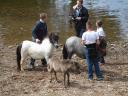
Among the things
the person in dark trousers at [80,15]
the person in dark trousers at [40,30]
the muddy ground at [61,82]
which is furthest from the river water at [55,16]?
the person in dark trousers at [40,30]

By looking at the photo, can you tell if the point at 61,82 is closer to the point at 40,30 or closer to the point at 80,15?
the point at 40,30

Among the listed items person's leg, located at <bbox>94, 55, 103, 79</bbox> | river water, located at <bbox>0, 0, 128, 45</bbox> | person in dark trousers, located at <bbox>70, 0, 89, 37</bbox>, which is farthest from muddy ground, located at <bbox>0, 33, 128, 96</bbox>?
river water, located at <bbox>0, 0, 128, 45</bbox>

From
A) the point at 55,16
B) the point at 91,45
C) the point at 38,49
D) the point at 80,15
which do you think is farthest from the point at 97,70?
the point at 55,16

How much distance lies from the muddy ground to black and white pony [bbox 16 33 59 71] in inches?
17.4

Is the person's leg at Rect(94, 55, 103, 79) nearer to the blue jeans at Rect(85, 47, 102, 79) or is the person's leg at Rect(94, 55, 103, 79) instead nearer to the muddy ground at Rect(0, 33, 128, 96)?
the blue jeans at Rect(85, 47, 102, 79)

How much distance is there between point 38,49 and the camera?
1283cm

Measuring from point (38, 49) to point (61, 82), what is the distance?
152 cm

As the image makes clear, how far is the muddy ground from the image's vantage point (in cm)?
1085

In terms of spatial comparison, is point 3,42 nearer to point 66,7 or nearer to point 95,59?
point 95,59

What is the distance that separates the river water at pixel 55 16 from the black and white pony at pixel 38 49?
5026mm

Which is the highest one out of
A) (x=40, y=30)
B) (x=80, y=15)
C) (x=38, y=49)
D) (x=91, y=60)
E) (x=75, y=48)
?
(x=80, y=15)

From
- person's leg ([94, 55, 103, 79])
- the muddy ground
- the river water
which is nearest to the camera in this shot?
the muddy ground

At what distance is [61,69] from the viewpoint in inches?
444

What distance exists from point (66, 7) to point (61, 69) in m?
17.5
